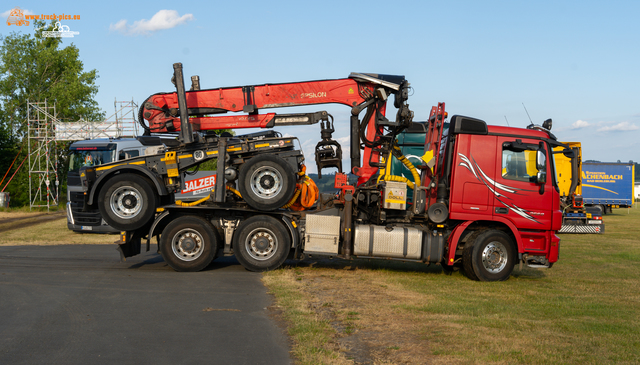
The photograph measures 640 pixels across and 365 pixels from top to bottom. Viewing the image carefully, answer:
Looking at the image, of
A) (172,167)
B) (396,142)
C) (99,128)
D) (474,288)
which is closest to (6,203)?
(99,128)

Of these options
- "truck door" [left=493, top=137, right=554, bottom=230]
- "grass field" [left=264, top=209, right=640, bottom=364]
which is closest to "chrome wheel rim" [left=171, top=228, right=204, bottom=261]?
"grass field" [left=264, top=209, right=640, bottom=364]

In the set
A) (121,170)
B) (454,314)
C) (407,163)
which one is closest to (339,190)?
(407,163)

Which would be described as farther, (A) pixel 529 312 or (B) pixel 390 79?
(B) pixel 390 79

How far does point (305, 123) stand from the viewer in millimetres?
11094

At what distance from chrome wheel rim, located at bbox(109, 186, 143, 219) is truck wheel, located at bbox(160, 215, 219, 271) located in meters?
0.75

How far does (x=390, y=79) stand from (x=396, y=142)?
1.36 m

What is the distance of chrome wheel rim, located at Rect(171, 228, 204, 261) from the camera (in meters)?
10.4

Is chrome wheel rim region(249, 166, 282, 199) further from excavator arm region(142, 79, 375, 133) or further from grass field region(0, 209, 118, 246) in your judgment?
grass field region(0, 209, 118, 246)

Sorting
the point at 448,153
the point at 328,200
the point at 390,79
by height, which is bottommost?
the point at 328,200

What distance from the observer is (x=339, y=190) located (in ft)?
35.6

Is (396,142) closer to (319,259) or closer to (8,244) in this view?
(319,259)

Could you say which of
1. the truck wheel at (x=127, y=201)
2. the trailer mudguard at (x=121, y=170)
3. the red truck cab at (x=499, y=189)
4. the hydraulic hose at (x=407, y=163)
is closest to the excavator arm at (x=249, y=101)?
the trailer mudguard at (x=121, y=170)

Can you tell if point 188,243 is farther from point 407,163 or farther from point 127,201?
point 407,163

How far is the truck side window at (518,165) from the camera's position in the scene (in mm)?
9797
